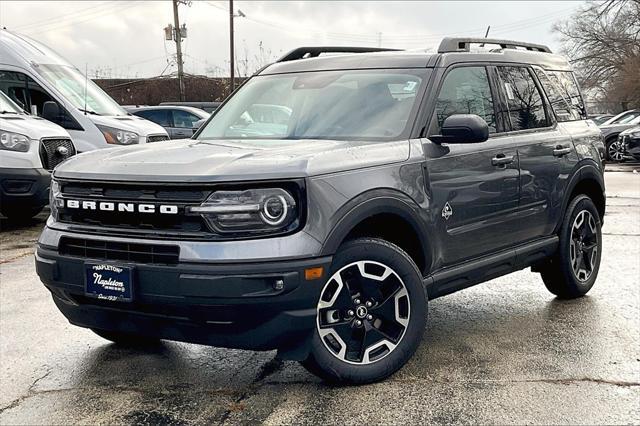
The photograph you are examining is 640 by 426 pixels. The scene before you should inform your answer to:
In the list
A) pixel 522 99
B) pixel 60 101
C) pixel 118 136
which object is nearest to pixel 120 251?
pixel 522 99

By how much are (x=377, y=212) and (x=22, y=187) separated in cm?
648

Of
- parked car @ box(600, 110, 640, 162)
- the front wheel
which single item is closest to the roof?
the front wheel

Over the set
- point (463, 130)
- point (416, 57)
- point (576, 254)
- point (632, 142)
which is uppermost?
point (416, 57)

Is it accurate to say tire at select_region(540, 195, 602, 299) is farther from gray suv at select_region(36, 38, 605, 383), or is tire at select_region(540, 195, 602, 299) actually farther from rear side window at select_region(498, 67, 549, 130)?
rear side window at select_region(498, 67, 549, 130)

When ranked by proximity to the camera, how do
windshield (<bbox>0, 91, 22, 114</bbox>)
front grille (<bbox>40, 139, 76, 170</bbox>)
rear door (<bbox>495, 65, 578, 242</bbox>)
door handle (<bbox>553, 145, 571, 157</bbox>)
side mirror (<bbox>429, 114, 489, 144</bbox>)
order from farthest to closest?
1. windshield (<bbox>0, 91, 22, 114</bbox>)
2. front grille (<bbox>40, 139, 76, 170</bbox>)
3. door handle (<bbox>553, 145, 571, 157</bbox>)
4. rear door (<bbox>495, 65, 578, 242</bbox>)
5. side mirror (<bbox>429, 114, 489, 144</bbox>)

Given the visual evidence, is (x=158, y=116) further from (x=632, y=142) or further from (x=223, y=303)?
(x=223, y=303)

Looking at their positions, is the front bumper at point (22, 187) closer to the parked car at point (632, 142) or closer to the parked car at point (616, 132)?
the parked car at point (632, 142)

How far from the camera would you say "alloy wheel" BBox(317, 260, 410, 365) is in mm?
3605

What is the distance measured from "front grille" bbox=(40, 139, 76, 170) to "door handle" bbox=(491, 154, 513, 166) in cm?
636

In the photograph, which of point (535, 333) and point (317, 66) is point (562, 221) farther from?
point (317, 66)

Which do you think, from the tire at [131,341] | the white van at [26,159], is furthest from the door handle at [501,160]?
the white van at [26,159]

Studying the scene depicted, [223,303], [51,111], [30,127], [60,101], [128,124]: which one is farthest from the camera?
[128,124]

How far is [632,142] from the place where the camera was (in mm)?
19594

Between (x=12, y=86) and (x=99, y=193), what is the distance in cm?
827
